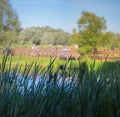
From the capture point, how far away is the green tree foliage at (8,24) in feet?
78.4

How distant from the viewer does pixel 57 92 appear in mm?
1332

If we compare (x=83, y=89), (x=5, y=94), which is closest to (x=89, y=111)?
(x=83, y=89)

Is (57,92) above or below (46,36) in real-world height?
below

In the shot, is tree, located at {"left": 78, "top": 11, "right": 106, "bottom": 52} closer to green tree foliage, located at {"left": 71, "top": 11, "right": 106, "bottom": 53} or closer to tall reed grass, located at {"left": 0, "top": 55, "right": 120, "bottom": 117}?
green tree foliage, located at {"left": 71, "top": 11, "right": 106, "bottom": 53}

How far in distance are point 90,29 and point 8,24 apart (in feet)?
26.3

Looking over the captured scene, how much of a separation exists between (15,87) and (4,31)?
23502 mm

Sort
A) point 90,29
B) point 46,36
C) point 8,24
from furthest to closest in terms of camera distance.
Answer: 1. point 46,36
2. point 8,24
3. point 90,29

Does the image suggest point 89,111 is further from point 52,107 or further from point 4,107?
point 4,107

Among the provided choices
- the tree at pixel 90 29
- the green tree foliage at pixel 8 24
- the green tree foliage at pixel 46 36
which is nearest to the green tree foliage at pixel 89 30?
the tree at pixel 90 29

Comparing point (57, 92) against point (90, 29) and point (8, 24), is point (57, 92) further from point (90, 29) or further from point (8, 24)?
point (8, 24)

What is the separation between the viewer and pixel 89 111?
1.29m

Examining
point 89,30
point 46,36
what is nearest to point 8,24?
point 89,30

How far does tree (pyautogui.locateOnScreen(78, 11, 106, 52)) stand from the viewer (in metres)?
18.5

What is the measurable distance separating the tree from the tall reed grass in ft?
56.0
